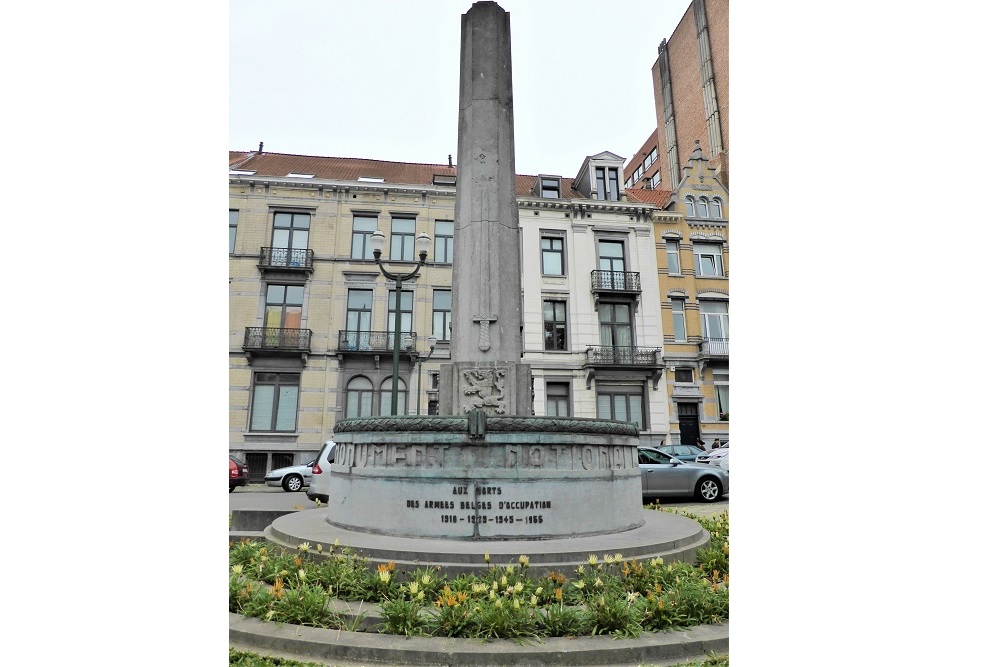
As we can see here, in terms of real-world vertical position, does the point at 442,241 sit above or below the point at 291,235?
below

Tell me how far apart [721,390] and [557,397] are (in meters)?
7.83

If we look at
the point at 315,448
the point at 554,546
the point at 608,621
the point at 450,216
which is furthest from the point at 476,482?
the point at 450,216

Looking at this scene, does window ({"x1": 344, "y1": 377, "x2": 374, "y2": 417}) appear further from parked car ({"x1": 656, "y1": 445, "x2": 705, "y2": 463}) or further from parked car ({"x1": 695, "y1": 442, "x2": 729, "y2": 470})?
parked car ({"x1": 695, "y1": 442, "x2": 729, "y2": 470})

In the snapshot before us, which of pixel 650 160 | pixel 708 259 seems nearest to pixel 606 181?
pixel 708 259

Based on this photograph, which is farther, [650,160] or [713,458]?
[650,160]

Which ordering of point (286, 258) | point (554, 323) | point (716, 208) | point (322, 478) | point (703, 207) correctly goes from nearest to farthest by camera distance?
1. point (322, 478)
2. point (286, 258)
3. point (554, 323)
4. point (716, 208)
5. point (703, 207)

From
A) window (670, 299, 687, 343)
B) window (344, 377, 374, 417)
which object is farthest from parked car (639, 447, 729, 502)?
window (344, 377, 374, 417)

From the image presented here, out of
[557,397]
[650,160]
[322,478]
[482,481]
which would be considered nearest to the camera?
[482,481]

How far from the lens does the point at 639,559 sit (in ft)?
17.7

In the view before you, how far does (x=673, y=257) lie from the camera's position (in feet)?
93.0

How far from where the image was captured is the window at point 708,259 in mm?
27781

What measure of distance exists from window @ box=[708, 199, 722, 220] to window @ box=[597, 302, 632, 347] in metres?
6.56

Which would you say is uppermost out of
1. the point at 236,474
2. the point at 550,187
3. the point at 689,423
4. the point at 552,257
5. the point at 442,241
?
the point at 550,187

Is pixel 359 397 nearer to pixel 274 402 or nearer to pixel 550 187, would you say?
pixel 274 402
